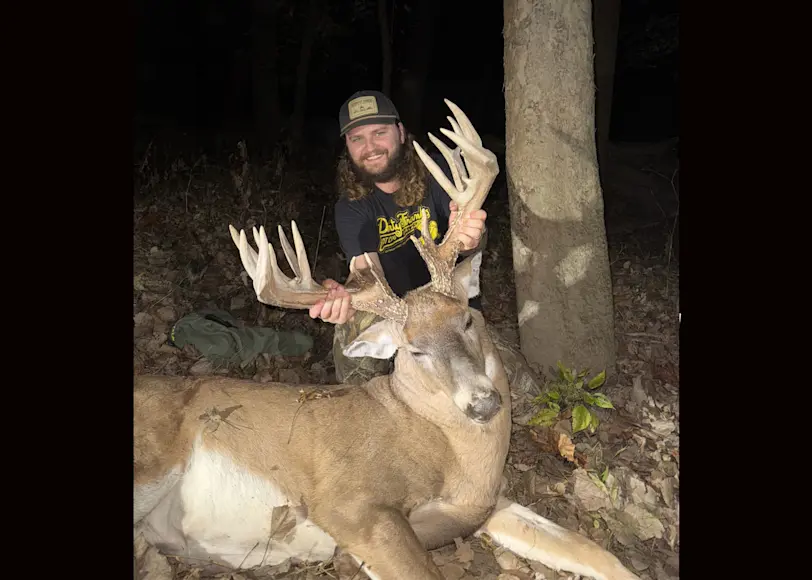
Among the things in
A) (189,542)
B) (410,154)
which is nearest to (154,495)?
(189,542)

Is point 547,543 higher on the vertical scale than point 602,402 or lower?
lower

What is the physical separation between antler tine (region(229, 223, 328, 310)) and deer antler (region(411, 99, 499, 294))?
21.8 inches

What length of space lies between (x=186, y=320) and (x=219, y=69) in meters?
20.7

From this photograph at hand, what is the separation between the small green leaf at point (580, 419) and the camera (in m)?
3.76

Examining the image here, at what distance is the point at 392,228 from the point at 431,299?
1450 millimetres

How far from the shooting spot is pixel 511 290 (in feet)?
20.8

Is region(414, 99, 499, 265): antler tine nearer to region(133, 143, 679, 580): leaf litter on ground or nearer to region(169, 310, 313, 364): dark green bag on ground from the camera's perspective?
region(133, 143, 679, 580): leaf litter on ground

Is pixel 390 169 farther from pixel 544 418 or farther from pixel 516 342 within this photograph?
pixel 544 418

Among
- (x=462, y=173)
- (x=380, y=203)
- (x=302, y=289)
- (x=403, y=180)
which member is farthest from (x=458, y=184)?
(x=380, y=203)

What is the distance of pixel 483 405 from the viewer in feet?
Result: 9.45

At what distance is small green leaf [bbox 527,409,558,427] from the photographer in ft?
12.8

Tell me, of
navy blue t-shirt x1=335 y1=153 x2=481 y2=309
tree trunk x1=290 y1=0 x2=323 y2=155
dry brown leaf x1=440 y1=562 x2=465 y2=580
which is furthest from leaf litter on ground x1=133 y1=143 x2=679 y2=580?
tree trunk x1=290 y1=0 x2=323 y2=155

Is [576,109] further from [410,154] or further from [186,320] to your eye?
[186,320]

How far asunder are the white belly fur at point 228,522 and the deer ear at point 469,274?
1329mm
